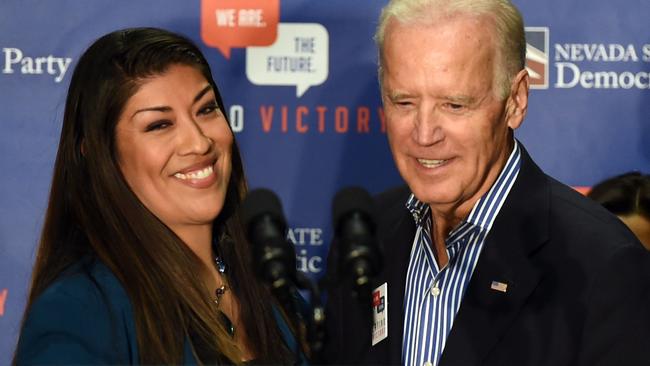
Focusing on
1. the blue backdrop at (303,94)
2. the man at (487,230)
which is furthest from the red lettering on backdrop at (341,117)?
the man at (487,230)

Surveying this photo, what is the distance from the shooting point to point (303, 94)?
397cm

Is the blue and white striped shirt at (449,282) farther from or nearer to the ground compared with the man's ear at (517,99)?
nearer to the ground

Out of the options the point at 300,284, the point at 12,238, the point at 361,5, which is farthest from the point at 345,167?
the point at 300,284

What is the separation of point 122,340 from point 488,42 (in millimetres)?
1092

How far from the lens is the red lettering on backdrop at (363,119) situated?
3.98 meters

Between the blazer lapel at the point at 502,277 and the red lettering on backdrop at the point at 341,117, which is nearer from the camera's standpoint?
the blazer lapel at the point at 502,277

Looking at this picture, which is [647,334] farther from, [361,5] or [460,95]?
[361,5]

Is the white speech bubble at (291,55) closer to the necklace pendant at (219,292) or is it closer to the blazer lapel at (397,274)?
the blazer lapel at (397,274)

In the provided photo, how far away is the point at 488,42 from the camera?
8.89ft

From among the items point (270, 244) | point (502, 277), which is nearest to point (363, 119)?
point (502, 277)

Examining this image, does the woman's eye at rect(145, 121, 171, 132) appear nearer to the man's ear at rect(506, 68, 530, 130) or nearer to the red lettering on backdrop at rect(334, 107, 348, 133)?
the man's ear at rect(506, 68, 530, 130)

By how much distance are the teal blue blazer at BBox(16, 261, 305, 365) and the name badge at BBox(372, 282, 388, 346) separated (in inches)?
18.6

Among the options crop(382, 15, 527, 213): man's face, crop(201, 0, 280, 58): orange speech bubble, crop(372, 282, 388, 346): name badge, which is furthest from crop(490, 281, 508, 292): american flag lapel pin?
crop(201, 0, 280, 58): orange speech bubble

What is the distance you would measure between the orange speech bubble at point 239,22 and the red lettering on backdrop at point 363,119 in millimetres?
381
